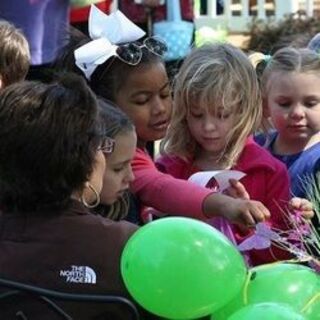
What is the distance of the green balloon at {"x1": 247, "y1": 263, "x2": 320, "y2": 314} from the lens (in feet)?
5.55

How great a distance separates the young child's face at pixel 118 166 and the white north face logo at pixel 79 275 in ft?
1.50

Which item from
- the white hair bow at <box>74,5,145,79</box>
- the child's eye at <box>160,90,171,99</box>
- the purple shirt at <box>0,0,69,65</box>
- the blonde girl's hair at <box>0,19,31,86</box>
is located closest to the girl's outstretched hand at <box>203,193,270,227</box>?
the child's eye at <box>160,90,171,99</box>

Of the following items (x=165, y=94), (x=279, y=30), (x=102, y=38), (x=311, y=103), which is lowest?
(x=279, y=30)

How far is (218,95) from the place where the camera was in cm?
241

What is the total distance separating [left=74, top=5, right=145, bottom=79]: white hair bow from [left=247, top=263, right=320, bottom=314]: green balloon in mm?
998

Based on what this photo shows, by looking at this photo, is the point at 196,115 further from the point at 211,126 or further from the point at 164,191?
the point at 164,191

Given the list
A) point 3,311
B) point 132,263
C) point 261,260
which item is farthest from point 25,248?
point 261,260

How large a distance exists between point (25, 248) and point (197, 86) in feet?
2.97

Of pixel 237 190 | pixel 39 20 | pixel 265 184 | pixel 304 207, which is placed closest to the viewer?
pixel 304 207

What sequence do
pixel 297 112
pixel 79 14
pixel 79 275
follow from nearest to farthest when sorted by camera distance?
pixel 79 275 < pixel 297 112 < pixel 79 14

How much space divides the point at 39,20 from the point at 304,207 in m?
2.11

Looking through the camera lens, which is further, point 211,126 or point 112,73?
point 112,73

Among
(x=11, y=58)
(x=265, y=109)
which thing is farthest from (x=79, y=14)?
(x=265, y=109)

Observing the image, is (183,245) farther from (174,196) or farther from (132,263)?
(174,196)
